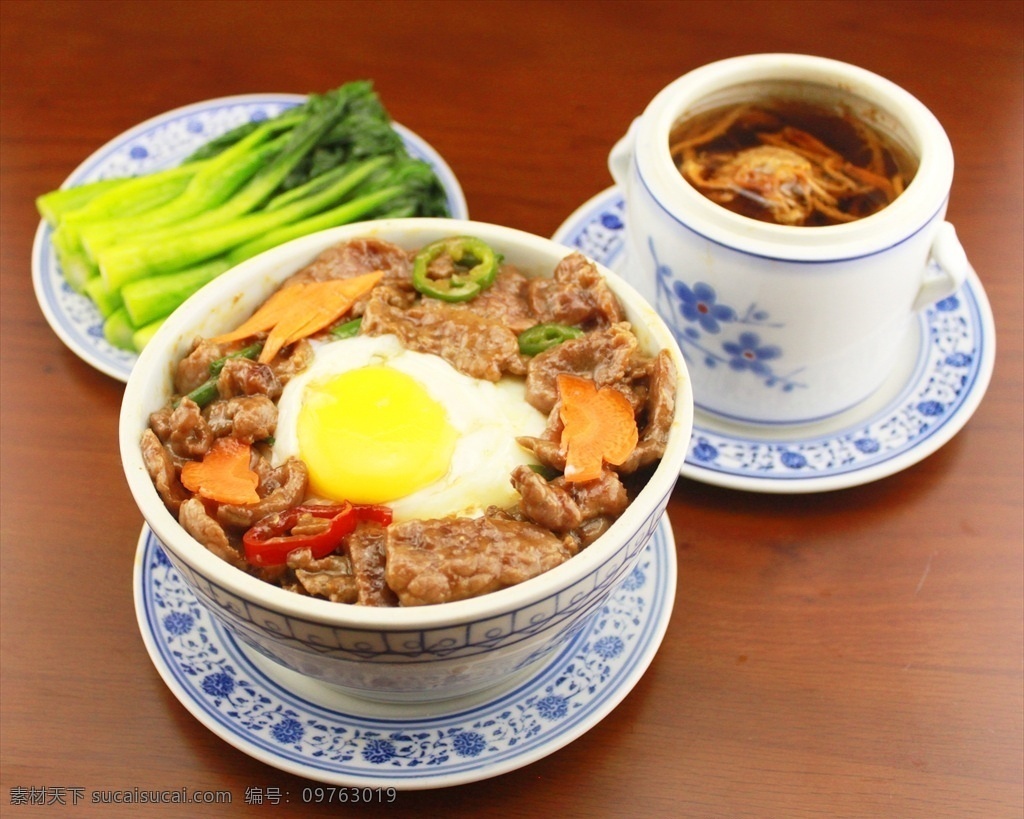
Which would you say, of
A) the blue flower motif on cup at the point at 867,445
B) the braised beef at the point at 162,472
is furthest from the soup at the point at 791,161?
the braised beef at the point at 162,472

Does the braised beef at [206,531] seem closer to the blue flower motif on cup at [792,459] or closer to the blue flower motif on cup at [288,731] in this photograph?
the blue flower motif on cup at [288,731]

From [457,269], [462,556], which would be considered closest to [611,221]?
[457,269]

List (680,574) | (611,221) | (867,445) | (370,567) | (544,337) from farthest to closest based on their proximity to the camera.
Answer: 1. (611,221)
2. (867,445)
3. (680,574)
4. (544,337)
5. (370,567)

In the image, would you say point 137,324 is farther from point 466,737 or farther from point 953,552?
point 953,552

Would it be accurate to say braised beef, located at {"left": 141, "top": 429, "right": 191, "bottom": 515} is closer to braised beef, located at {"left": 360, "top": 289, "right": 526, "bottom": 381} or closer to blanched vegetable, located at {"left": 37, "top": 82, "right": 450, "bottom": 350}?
braised beef, located at {"left": 360, "top": 289, "right": 526, "bottom": 381}

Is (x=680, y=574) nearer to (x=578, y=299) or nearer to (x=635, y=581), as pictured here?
(x=635, y=581)

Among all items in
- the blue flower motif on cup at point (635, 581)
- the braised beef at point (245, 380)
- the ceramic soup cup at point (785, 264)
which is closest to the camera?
the braised beef at point (245, 380)
